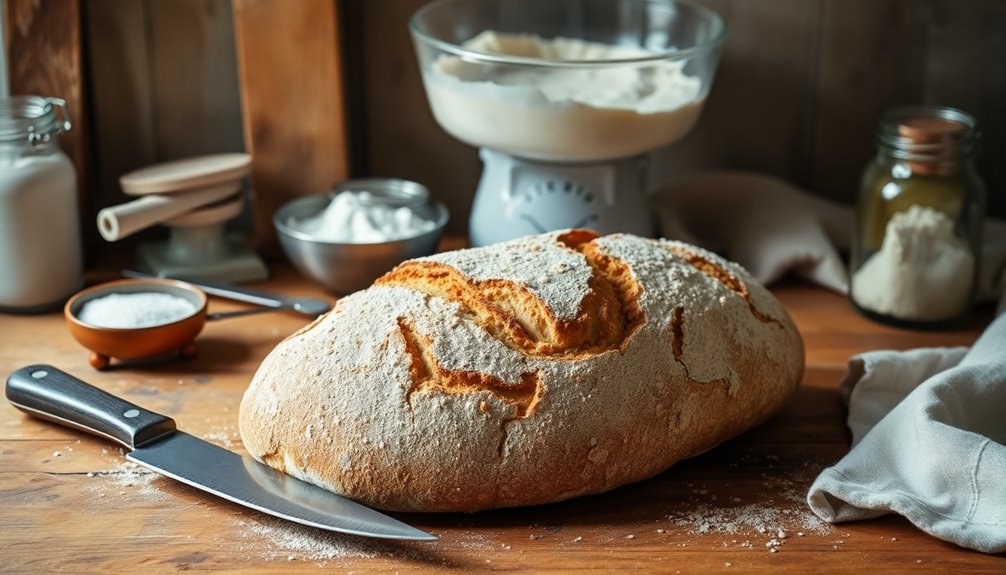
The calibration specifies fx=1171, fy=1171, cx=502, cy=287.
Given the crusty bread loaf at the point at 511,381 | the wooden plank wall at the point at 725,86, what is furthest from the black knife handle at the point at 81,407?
the wooden plank wall at the point at 725,86

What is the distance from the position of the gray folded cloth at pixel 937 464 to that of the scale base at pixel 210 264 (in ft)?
2.81

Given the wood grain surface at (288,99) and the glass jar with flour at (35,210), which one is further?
the wood grain surface at (288,99)

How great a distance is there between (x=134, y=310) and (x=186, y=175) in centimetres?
28

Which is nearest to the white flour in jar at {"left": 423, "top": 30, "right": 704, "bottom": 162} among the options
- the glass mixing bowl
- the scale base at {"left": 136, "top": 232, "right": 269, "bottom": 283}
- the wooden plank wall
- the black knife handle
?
the glass mixing bowl

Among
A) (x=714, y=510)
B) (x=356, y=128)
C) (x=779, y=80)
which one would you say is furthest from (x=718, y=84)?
(x=714, y=510)

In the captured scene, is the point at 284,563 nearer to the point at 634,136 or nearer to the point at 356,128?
the point at 634,136

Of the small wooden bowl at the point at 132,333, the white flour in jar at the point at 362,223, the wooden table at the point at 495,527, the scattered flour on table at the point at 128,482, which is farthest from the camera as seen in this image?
the white flour in jar at the point at 362,223

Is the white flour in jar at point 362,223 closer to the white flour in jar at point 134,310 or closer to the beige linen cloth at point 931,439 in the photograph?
the white flour in jar at point 134,310

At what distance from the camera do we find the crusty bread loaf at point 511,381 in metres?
1.03

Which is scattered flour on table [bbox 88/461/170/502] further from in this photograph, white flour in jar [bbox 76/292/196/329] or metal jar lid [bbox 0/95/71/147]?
metal jar lid [bbox 0/95/71/147]

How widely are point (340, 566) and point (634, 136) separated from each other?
73 cm

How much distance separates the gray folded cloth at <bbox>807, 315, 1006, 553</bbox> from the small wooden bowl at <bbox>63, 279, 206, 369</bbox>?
732 millimetres

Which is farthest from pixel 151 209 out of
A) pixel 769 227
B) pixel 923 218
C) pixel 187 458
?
pixel 923 218

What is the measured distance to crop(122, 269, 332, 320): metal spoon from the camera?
1.50 meters
